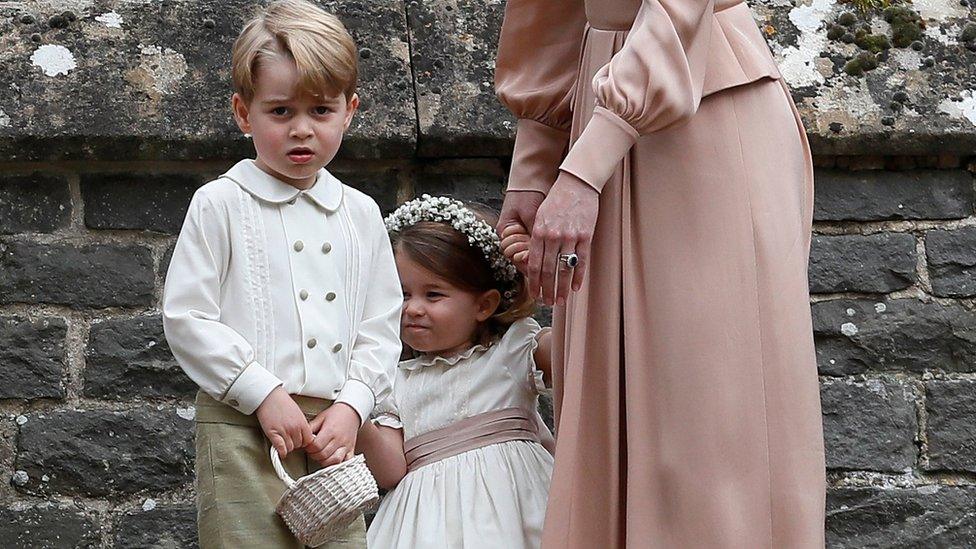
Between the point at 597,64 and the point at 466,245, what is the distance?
593 millimetres

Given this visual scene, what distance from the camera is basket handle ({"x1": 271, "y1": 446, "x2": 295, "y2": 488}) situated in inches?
95.3

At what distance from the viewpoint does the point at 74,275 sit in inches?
135

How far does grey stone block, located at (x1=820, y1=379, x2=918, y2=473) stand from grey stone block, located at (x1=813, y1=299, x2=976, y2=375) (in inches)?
2.6

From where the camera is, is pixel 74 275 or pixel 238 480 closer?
pixel 238 480

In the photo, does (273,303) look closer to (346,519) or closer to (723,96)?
(346,519)

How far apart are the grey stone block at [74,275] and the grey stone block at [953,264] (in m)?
1.79

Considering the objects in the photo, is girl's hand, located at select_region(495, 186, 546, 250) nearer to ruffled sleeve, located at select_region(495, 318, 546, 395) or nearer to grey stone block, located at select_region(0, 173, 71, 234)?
ruffled sleeve, located at select_region(495, 318, 546, 395)

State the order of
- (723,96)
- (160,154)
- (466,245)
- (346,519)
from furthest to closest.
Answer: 1. (160,154)
2. (466,245)
3. (723,96)
4. (346,519)

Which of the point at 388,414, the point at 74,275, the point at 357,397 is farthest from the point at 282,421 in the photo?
the point at 74,275

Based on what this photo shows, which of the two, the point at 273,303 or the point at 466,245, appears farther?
the point at 466,245

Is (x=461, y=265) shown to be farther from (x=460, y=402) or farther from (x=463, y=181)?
(x=463, y=181)

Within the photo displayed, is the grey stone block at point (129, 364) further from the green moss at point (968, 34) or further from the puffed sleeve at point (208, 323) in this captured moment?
the green moss at point (968, 34)

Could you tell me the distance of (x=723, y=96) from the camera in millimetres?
2594

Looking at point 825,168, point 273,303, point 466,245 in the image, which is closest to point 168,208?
point 466,245
